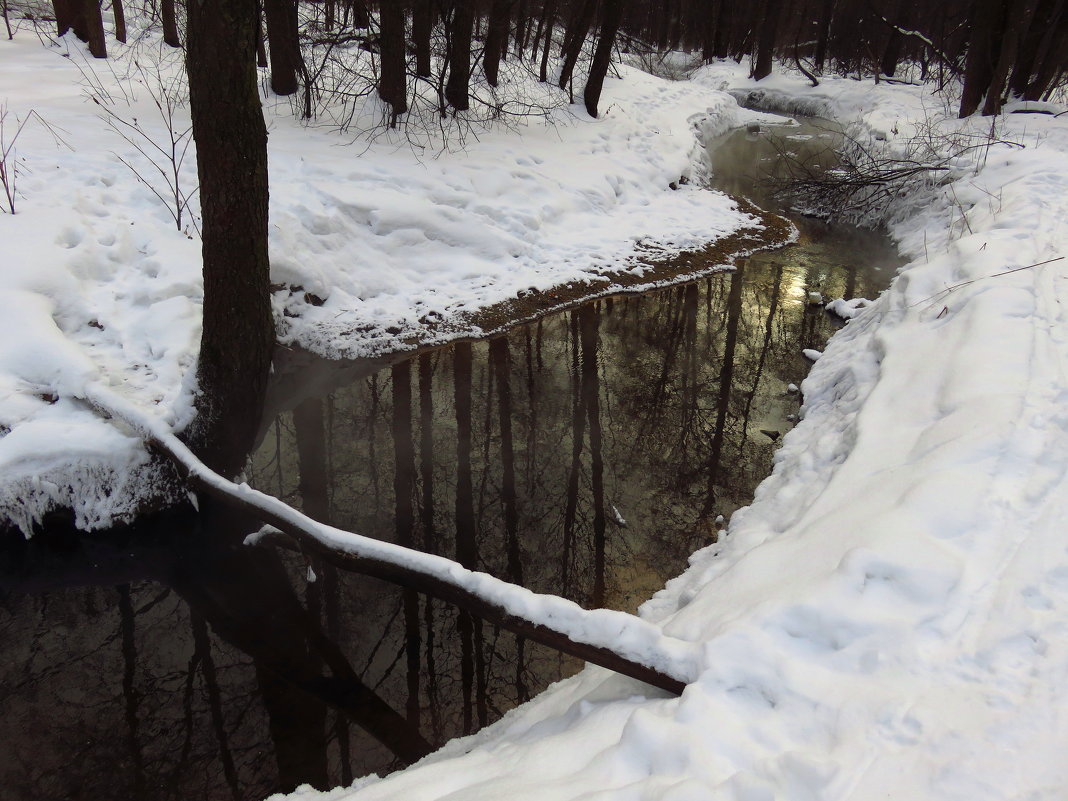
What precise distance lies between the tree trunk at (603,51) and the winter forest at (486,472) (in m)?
3.44

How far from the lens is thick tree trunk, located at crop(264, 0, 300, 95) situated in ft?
32.4

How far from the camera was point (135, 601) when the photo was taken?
175 inches

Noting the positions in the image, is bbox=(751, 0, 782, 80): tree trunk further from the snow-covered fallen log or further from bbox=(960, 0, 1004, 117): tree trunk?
the snow-covered fallen log

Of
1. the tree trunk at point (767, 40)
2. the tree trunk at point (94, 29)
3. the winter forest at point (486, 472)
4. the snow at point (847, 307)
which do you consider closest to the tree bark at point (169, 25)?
the tree trunk at point (94, 29)

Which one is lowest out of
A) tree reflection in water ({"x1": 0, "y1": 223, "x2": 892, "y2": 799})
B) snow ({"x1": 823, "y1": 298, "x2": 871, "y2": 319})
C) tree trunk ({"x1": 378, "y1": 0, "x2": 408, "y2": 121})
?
tree reflection in water ({"x1": 0, "y1": 223, "x2": 892, "y2": 799})

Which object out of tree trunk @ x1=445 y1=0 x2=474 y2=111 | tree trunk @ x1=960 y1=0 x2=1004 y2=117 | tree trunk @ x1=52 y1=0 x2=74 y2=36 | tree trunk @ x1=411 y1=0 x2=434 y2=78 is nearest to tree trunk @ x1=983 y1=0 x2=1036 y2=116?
tree trunk @ x1=960 y1=0 x2=1004 y2=117

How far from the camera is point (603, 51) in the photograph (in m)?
13.3

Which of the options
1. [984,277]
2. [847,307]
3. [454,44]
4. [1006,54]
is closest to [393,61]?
[454,44]

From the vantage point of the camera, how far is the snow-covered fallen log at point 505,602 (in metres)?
2.79

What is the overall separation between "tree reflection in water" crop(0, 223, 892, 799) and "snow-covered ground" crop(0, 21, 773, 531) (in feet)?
2.26

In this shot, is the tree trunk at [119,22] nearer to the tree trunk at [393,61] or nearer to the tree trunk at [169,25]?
the tree trunk at [169,25]

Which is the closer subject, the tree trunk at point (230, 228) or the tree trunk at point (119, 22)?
the tree trunk at point (230, 228)

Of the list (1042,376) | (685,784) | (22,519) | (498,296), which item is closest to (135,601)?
(22,519)

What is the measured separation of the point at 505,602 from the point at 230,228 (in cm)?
313
